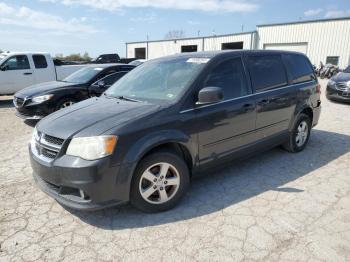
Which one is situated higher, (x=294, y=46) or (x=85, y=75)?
(x=294, y=46)

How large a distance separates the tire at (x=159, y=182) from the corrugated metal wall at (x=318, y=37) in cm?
2426

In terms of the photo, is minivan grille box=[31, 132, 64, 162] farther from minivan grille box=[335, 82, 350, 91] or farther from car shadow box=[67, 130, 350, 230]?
minivan grille box=[335, 82, 350, 91]

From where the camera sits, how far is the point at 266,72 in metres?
4.59

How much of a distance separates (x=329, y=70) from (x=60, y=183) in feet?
73.9

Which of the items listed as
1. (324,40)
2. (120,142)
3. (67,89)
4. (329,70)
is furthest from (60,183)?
(324,40)

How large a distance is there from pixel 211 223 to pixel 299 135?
2.96 metres

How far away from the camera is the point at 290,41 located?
86.4ft

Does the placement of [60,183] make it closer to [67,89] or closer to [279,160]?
[279,160]

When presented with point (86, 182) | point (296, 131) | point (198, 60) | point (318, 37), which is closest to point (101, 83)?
point (198, 60)

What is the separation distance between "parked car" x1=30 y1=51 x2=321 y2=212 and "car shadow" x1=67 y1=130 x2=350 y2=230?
7.6 inches

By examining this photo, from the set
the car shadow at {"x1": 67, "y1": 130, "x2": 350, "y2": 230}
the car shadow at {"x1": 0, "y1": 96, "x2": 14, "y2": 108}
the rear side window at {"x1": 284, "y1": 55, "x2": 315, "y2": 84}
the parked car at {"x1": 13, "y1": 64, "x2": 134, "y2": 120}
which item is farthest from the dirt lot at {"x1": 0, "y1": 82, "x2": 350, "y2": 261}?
the car shadow at {"x1": 0, "y1": 96, "x2": 14, "y2": 108}

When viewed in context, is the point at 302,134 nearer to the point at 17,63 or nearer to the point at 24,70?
the point at 24,70

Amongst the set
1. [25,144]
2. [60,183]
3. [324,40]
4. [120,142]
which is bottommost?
[25,144]

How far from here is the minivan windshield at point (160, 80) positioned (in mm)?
3701
